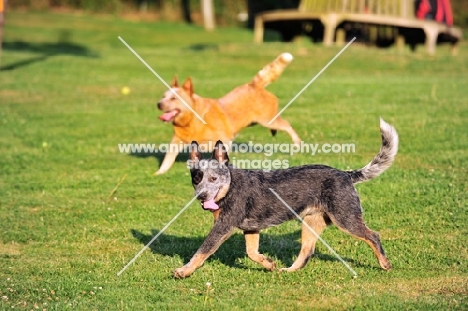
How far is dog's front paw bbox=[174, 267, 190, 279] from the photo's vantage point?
6.77 metres

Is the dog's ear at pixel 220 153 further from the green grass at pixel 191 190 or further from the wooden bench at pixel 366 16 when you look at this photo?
the wooden bench at pixel 366 16

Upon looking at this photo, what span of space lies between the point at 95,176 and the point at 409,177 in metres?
3.99

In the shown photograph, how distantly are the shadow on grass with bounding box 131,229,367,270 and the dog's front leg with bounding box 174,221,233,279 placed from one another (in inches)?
25.5

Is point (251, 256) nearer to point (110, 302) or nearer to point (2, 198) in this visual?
point (110, 302)

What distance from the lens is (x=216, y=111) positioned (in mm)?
11094

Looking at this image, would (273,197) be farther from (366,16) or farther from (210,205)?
(366,16)

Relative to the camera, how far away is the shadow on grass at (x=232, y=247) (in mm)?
7539

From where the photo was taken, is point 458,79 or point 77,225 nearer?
point 77,225

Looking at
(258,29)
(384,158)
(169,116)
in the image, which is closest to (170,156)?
(169,116)

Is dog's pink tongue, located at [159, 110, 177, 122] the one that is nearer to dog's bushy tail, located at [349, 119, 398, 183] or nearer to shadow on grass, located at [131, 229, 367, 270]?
shadow on grass, located at [131, 229, 367, 270]

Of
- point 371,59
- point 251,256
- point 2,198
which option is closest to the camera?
point 251,256

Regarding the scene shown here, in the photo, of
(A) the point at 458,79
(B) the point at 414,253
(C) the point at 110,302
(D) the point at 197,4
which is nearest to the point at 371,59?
(A) the point at 458,79

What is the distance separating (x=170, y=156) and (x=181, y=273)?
174 inches

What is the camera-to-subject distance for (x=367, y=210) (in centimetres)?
909
